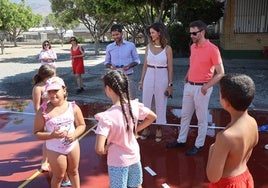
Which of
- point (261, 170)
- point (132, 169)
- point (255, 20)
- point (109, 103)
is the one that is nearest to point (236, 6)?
point (255, 20)

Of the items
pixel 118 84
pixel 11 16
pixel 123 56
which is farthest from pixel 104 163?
pixel 11 16

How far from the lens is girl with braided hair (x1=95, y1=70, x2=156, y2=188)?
2635mm

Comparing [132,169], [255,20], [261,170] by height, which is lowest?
[261,170]

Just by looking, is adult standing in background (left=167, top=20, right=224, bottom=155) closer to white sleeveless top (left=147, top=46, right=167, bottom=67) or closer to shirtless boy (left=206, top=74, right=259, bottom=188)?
white sleeveless top (left=147, top=46, right=167, bottom=67)

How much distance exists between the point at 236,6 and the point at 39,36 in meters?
71.8

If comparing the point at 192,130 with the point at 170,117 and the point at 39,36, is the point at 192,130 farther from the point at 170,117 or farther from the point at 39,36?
the point at 39,36

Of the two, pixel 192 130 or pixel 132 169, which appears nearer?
pixel 132 169

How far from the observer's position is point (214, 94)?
945 centimetres

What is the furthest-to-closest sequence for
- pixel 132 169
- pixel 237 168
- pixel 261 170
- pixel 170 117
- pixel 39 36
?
1. pixel 39 36
2. pixel 170 117
3. pixel 261 170
4. pixel 132 169
5. pixel 237 168

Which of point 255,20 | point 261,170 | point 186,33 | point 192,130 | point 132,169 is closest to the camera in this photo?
point 132,169

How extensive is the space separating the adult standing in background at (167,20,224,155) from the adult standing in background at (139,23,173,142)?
1.31 ft

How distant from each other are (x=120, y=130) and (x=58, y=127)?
0.83 metres

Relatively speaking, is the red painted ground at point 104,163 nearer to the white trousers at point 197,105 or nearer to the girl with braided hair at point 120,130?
the white trousers at point 197,105

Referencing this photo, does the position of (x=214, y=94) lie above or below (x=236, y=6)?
below
